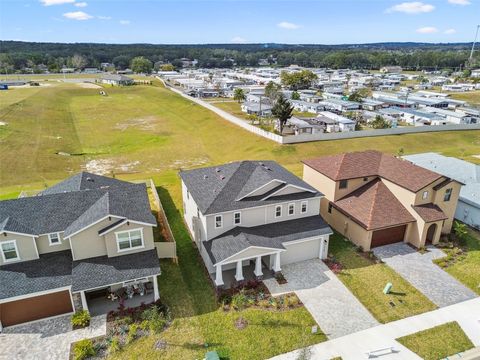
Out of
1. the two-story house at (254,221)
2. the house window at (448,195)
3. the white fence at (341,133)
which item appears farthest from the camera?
the white fence at (341,133)

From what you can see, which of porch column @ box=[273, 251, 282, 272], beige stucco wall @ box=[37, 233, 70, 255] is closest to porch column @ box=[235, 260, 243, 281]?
porch column @ box=[273, 251, 282, 272]

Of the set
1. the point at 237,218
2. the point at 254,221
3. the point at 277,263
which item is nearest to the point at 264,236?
the point at 254,221

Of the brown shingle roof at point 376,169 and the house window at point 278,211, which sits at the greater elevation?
the brown shingle roof at point 376,169

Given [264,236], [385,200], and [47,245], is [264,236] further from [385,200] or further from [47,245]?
[47,245]

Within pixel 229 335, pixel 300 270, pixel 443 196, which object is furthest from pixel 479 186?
pixel 229 335

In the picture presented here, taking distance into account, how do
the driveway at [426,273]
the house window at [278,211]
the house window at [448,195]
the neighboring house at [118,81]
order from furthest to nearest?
the neighboring house at [118,81] → the house window at [448,195] → the house window at [278,211] → the driveway at [426,273]

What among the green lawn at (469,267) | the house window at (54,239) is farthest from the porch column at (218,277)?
the green lawn at (469,267)

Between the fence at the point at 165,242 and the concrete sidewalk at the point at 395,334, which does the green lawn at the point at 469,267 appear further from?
the fence at the point at 165,242
